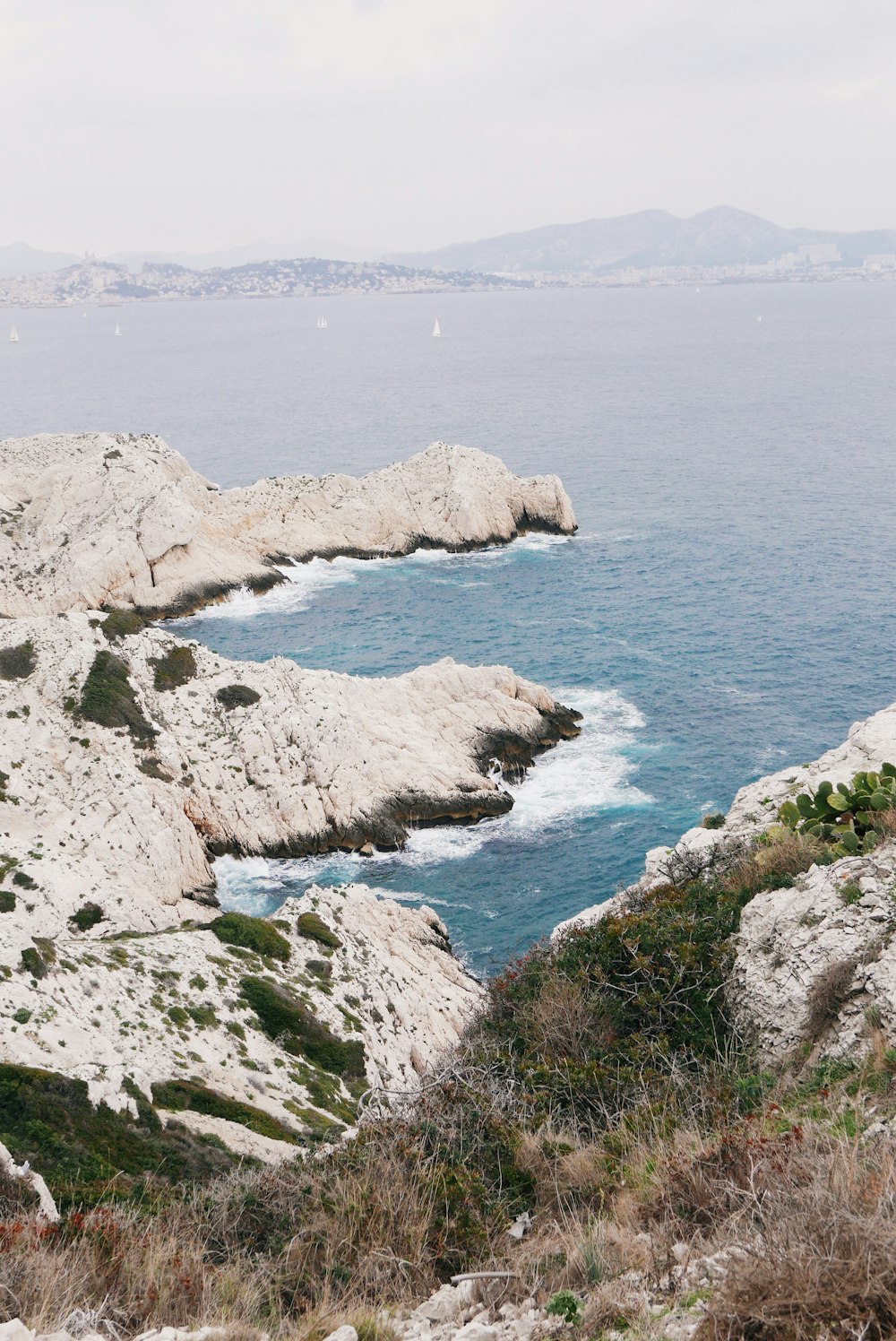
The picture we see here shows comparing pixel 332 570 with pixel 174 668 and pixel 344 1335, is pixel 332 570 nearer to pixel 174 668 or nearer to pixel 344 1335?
pixel 174 668

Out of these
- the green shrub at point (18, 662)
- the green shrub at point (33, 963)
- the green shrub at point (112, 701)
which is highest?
the green shrub at point (18, 662)

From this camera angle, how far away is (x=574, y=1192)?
11.1 meters

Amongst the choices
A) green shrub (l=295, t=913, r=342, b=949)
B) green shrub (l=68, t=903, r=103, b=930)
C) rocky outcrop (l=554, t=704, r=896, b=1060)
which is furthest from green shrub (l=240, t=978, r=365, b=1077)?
rocky outcrop (l=554, t=704, r=896, b=1060)

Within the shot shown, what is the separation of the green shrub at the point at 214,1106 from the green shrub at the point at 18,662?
2342 centimetres

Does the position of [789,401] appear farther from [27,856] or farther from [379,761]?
[27,856]

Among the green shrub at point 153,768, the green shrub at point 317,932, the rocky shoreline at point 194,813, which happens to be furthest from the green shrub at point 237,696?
the green shrub at point 317,932

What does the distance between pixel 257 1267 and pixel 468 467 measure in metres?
71.9

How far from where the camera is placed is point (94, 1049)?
2000 centimetres

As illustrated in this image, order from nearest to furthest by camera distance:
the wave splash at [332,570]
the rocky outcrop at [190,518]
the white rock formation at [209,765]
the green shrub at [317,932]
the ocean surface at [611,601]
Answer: the green shrub at [317,932], the white rock formation at [209,765], the ocean surface at [611,601], the rocky outcrop at [190,518], the wave splash at [332,570]

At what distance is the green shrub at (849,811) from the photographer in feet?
56.6

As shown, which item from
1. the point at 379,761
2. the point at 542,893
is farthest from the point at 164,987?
the point at 379,761

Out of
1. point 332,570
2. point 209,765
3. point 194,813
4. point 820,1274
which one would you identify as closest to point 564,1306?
point 820,1274

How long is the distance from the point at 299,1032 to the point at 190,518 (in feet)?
163

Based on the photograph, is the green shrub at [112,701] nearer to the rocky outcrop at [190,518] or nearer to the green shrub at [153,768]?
the green shrub at [153,768]
